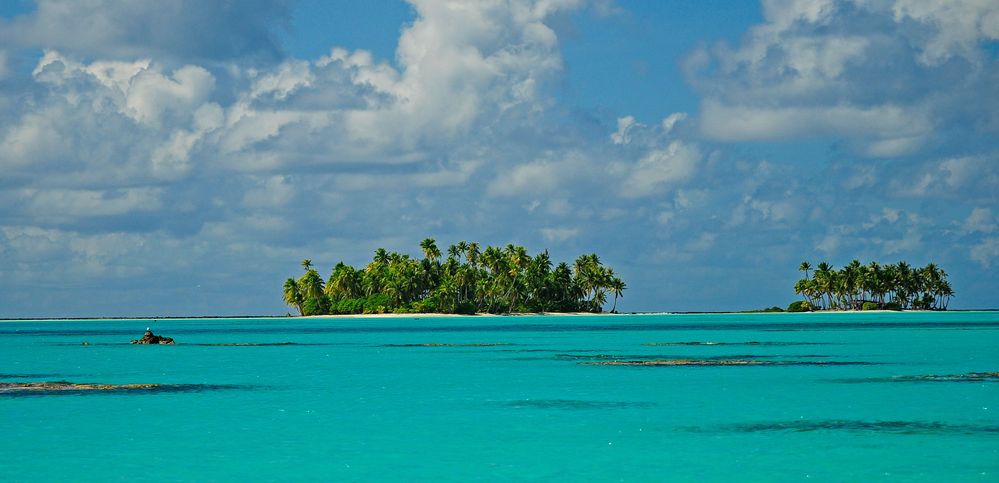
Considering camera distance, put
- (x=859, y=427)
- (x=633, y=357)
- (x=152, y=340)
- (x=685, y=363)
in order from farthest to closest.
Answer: (x=152, y=340) → (x=633, y=357) → (x=685, y=363) → (x=859, y=427)

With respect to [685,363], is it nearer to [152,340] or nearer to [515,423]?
[515,423]

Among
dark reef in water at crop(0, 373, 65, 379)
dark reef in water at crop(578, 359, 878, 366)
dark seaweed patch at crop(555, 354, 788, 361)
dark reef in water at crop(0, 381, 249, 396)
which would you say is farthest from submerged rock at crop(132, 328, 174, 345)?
dark reef in water at crop(578, 359, 878, 366)

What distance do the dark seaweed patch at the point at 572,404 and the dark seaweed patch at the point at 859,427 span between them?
281 inches

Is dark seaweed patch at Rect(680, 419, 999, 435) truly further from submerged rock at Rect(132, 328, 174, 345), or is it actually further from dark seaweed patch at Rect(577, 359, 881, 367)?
submerged rock at Rect(132, 328, 174, 345)

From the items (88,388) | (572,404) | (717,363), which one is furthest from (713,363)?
(88,388)

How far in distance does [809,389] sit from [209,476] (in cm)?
3173

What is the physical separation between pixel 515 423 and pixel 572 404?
20.9 feet

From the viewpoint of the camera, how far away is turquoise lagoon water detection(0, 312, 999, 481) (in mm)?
31734

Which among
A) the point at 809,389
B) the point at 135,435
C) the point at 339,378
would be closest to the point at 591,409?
the point at 809,389

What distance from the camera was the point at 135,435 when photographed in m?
38.9

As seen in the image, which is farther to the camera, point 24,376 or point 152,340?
point 152,340

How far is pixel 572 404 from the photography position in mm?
47562

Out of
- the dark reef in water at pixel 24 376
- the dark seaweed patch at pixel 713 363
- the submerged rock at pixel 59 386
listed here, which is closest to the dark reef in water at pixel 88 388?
the submerged rock at pixel 59 386

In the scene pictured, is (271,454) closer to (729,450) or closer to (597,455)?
(597,455)
